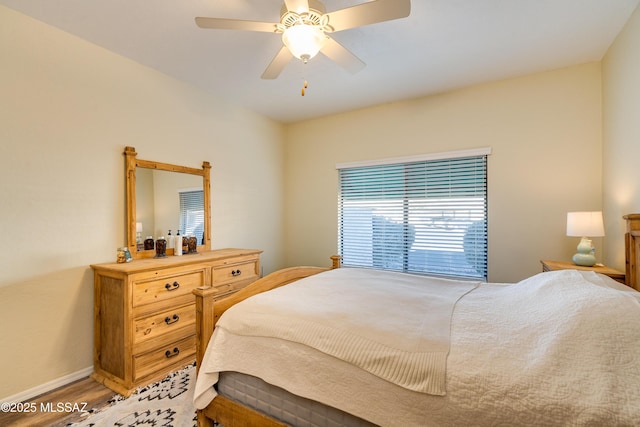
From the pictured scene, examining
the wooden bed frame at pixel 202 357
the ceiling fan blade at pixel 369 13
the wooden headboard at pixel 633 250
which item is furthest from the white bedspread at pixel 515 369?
the ceiling fan blade at pixel 369 13

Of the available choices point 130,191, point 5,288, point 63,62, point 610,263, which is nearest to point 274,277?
point 130,191

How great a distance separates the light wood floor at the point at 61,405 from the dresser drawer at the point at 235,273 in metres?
1.07

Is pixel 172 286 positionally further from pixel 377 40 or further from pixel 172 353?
pixel 377 40

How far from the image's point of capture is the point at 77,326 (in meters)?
2.20

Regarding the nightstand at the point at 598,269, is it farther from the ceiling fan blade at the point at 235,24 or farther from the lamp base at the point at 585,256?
the ceiling fan blade at the point at 235,24

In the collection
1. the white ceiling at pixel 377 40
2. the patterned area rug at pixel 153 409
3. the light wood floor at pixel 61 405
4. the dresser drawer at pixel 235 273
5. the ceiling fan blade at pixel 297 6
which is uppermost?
the white ceiling at pixel 377 40

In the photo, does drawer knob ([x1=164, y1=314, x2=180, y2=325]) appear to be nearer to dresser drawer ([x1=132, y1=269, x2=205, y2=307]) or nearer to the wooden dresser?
the wooden dresser

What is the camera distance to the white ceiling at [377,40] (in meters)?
1.91

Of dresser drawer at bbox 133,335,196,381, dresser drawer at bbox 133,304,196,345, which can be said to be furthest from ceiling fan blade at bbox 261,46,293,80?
dresser drawer at bbox 133,335,196,381

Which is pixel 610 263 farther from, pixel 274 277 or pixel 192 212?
pixel 192 212

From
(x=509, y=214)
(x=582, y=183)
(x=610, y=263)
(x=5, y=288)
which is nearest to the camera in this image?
(x=5, y=288)

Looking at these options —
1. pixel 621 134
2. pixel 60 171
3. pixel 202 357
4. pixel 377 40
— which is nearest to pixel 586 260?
pixel 621 134

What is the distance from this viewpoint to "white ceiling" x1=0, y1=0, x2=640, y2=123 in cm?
191

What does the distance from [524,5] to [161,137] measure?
3.10 meters
